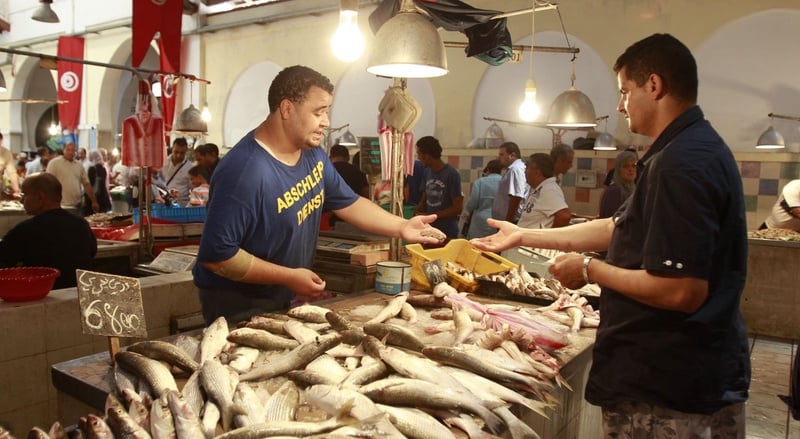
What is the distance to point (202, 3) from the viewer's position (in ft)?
55.2

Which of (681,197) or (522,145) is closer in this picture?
(681,197)

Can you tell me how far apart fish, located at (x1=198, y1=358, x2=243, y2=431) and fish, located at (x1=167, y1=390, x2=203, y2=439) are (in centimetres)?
8

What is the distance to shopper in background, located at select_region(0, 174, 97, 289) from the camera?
4.75 meters

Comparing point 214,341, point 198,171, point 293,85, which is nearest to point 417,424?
point 214,341

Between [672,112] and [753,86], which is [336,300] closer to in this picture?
[672,112]

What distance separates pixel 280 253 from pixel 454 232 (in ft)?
17.3

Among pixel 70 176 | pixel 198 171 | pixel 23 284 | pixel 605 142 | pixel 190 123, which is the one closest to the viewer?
pixel 23 284

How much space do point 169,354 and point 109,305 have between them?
33cm

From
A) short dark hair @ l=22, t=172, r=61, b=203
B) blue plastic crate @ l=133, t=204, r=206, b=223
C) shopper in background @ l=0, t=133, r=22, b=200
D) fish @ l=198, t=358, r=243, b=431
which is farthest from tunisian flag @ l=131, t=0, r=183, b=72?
fish @ l=198, t=358, r=243, b=431

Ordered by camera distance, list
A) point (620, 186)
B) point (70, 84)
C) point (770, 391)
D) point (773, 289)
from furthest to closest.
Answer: point (70, 84) → point (773, 289) → point (620, 186) → point (770, 391)

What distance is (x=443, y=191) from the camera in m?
7.83

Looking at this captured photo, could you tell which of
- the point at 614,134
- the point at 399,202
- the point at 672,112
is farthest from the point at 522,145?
the point at 672,112

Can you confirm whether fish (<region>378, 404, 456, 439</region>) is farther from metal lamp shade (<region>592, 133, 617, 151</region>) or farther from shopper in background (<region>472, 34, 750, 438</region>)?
metal lamp shade (<region>592, 133, 617, 151</region>)

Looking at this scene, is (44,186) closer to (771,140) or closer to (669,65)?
(669,65)
